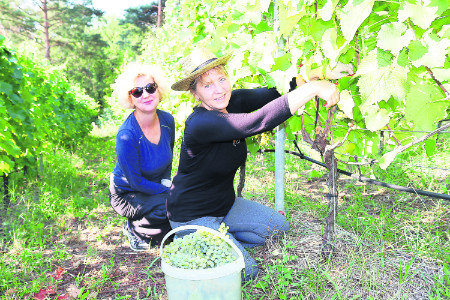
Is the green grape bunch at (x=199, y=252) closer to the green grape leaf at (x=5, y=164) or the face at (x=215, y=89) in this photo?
the face at (x=215, y=89)

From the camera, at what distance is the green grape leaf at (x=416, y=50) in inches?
51.3

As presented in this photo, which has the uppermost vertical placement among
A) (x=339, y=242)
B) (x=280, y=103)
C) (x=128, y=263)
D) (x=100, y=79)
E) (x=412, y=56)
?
(x=100, y=79)

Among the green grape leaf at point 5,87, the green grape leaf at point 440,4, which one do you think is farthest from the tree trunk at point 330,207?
the green grape leaf at point 5,87

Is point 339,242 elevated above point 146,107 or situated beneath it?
situated beneath

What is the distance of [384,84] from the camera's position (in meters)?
1.40

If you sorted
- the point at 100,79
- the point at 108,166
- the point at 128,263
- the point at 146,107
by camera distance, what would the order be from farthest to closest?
the point at 100,79 < the point at 108,166 < the point at 146,107 < the point at 128,263

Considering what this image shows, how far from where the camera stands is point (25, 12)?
23547mm

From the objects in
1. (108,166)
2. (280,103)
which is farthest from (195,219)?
(108,166)

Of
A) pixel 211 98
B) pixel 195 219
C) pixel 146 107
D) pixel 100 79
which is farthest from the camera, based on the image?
pixel 100 79

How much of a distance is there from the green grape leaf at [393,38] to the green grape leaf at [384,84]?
0.12 meters

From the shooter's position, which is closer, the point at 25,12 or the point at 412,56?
the point at 412,56

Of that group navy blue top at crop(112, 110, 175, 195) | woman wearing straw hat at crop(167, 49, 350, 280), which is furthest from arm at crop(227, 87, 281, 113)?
navy blue top at crop(112, 110, 175, 195)

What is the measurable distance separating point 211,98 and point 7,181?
343cm

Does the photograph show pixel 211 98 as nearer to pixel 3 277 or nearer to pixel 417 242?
pixel 417 242
